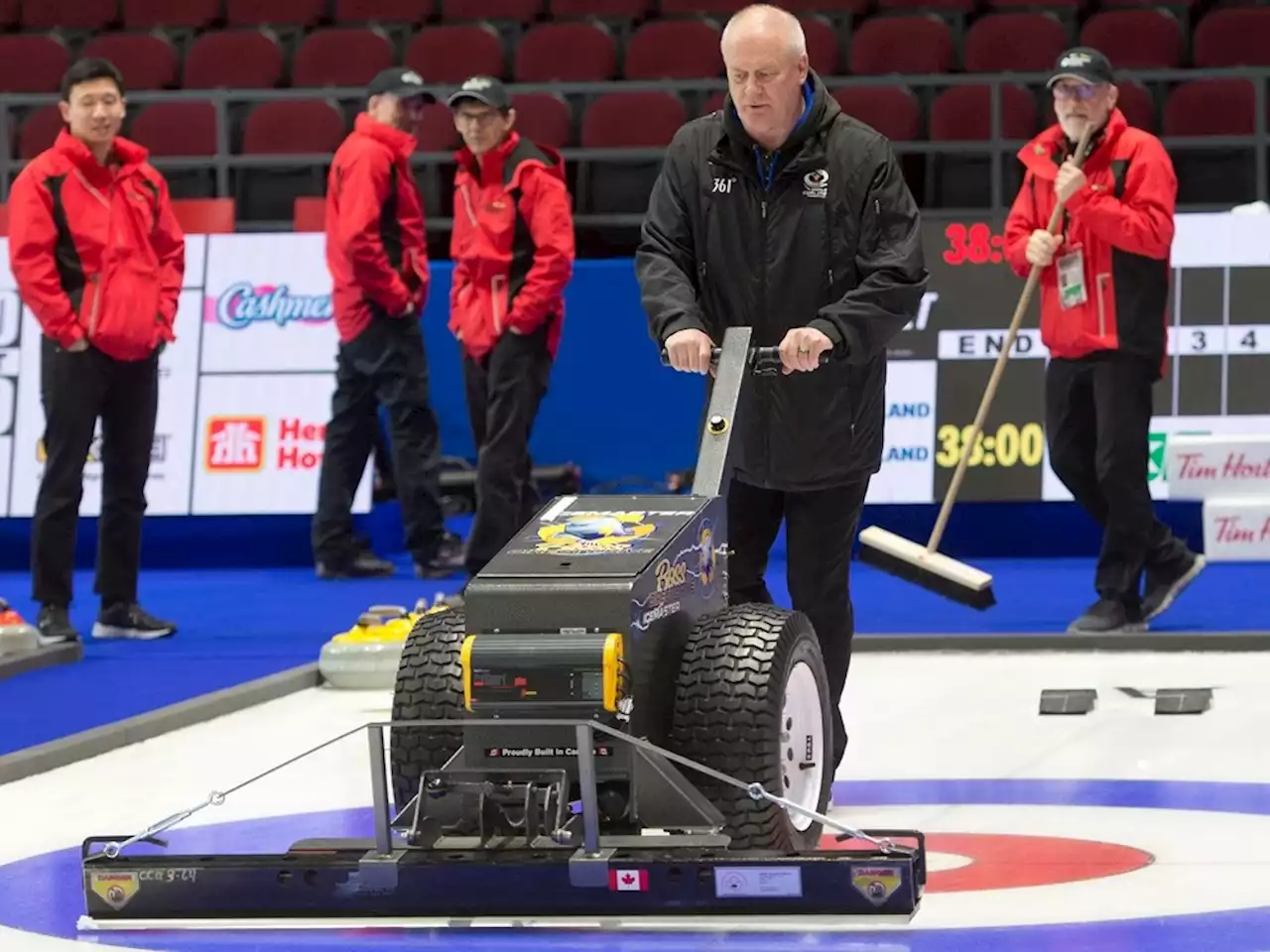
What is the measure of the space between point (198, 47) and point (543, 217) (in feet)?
16.4

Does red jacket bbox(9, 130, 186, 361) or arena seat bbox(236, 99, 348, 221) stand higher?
arena seat bbox(236, 99, 348, 221)

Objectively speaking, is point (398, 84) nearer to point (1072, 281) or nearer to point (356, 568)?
point (356, 568)

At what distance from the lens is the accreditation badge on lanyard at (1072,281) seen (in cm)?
759

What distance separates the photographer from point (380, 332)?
9.77 m

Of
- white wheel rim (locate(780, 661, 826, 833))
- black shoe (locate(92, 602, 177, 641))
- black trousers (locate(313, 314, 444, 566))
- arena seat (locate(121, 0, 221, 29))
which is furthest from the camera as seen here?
arena seat (locate(121, 0, 221, 29))

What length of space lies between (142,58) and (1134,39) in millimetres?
5752

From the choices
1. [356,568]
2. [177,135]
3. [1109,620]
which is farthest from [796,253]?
[177,135]

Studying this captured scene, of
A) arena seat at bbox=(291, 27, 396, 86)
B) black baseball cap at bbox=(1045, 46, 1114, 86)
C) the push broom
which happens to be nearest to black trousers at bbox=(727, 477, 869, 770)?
the push broom

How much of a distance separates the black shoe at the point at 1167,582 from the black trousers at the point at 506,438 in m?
2.46

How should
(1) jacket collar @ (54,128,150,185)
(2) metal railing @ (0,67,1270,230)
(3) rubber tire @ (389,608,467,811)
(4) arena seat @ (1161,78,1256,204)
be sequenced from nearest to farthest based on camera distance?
(3) rubber tire @ (389,608,467,811), (1) jacket collar @ (54,128,150,185), (2) metal railing @ (0,67,1270,230), (4) arena seat @ (1161,78,1256,204)

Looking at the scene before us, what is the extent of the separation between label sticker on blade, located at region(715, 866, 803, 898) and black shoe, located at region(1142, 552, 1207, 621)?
4.69 m

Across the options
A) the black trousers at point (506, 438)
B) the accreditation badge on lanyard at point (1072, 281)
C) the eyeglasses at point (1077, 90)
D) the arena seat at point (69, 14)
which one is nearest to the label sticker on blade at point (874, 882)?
the accreditation badge on lanyard at point (1072, 281)

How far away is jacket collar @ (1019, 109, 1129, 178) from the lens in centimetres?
758

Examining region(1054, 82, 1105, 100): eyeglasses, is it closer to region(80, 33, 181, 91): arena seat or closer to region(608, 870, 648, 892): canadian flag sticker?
region(608, 870, 648, 892): canadian flag sticker
